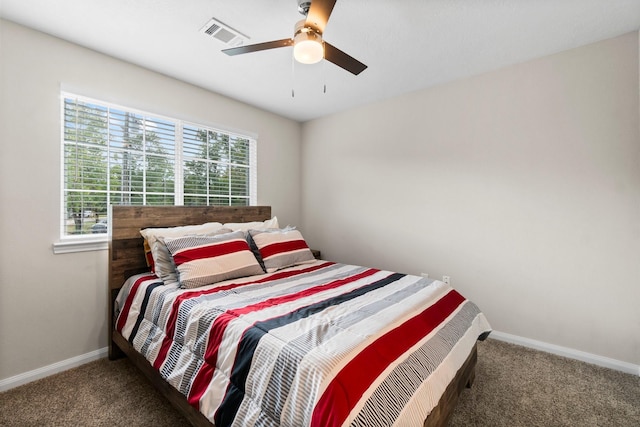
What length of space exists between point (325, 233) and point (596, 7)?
3.13m

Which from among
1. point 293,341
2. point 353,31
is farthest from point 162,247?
point 353,31

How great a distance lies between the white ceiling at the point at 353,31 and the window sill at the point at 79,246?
153 cm

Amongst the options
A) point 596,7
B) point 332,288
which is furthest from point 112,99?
point 596,7

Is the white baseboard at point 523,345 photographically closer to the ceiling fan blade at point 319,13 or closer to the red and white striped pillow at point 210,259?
the red and white striped pillow at point 210,259

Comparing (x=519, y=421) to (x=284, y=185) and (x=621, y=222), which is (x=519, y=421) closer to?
(x=621, y=222)

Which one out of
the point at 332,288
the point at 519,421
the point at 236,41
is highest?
the point at 236,41

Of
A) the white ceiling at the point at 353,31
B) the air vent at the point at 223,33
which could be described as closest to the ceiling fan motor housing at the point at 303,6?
the white ceiling at the point at 353,31

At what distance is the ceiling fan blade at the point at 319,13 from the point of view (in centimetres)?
144

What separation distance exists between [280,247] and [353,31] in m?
1.82

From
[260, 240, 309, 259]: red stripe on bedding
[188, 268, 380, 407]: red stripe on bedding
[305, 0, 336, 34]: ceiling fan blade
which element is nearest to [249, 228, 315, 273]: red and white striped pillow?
[260, 240, 309, 259]: red stripe on bedding

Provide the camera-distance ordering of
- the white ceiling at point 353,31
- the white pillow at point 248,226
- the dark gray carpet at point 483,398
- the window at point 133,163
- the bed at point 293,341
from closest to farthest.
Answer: the bed at point 293,341, the dark gray carpet at point 483,398, the white ceiling at point 353,31, the window at point 133,163, the white pillow at point 248,226

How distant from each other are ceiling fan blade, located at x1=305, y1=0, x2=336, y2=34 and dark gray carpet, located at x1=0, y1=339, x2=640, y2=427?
2.34m

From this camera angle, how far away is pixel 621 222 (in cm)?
216

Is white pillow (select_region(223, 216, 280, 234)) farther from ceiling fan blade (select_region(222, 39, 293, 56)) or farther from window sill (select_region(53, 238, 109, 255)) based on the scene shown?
ceiling fan blade (select_region(222, 39, 293, 56))
